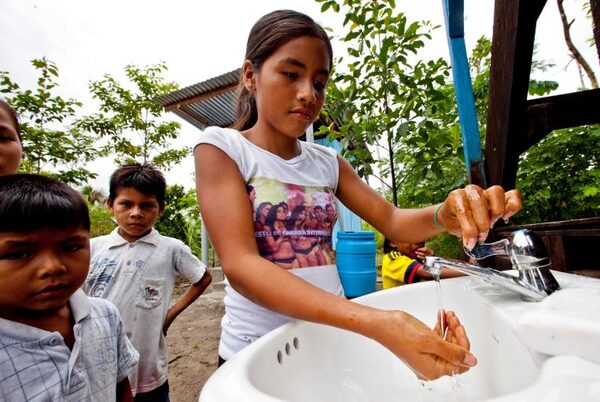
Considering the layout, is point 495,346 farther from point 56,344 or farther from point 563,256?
point 56,344

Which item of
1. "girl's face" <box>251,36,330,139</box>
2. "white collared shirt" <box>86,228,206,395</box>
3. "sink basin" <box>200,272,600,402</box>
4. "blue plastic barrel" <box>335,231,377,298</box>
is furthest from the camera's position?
"blue plastic barrel" <box>335,231,377,298</box>

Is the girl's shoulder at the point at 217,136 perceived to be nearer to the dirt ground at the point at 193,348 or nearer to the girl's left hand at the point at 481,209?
the girl's left hand at the point at 481,209

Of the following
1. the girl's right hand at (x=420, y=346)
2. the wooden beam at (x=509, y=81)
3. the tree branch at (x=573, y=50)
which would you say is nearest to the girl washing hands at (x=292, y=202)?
the girl's right hand at (x=420, y=346)

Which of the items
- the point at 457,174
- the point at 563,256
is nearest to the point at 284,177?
the point at 563,256

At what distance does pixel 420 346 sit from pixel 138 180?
1.79m

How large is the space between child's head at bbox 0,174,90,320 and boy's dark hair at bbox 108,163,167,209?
38.7 inches

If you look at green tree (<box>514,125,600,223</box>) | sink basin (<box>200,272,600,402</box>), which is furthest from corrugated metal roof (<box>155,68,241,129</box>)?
sink basin (<box>200,272,600,402</box>)

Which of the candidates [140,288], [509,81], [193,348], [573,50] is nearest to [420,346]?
[509,81]

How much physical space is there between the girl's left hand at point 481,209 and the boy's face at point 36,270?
0.95 meters

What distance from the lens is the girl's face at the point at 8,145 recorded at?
104cm

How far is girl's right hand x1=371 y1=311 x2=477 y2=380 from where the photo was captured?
1.61 feet

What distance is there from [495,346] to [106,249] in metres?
1.81

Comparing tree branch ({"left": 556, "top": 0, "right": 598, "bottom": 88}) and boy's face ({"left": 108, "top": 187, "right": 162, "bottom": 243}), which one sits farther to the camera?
tree branch ({"left": 556, "top": 0, "right": 598, "bottom": 88})

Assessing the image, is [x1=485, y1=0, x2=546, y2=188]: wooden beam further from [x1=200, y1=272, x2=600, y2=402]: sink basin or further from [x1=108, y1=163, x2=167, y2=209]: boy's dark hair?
[x1=108, y1=163, x2=167, y2=209]: boy's dark hair
